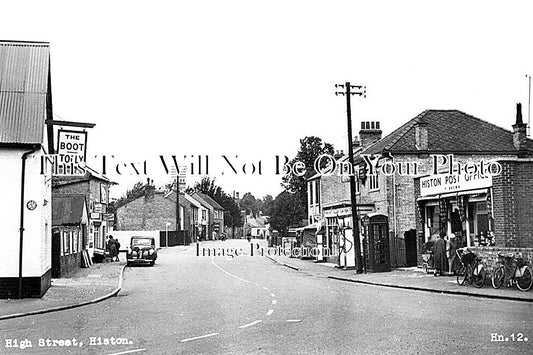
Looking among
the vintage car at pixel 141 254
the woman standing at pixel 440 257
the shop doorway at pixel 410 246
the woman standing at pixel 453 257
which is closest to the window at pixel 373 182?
the shop doorway at pixel 410 246

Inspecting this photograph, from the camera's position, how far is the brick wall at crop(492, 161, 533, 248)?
78.2 feet

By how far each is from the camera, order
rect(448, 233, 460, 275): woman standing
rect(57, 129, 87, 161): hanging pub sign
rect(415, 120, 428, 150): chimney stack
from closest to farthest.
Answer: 1. rect(57, 129, 87, 161): hanging pub sign
2. rect(448, 233, 460, 275): woman standing
3. rect(415, 120, 428, 150): chimney stack

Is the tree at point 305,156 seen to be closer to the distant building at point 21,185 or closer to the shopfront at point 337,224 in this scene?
the shopfront at point 337,224

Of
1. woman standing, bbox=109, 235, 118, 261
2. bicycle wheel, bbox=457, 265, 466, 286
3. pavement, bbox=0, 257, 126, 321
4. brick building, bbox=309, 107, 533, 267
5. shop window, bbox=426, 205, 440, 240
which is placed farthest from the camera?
woman standing, bbox=109, 235, 118, 261

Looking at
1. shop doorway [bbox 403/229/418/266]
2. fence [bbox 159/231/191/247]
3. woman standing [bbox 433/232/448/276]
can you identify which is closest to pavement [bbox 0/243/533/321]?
woman standing [bbox 433/232/448/276]

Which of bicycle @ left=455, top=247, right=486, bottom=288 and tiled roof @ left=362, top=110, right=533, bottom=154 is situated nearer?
bicycle @ left=455, top=247, right=486, bottom=288

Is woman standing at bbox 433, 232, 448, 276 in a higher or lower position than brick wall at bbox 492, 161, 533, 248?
lower

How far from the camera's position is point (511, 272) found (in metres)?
21.8

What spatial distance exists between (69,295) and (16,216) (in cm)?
307

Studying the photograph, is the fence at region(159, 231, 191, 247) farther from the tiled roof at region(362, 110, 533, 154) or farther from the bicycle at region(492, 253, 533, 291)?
the bicycle at region(492, 253, 533, 291)

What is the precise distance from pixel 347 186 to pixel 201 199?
3259 inches

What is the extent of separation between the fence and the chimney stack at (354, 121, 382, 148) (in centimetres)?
3769

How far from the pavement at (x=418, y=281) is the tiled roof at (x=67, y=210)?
12.2 m

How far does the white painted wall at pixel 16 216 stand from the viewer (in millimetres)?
20844
